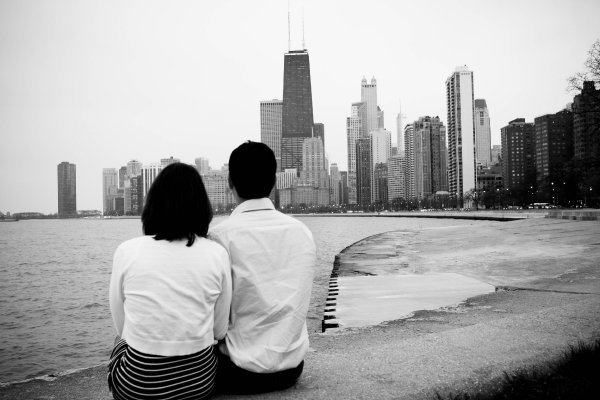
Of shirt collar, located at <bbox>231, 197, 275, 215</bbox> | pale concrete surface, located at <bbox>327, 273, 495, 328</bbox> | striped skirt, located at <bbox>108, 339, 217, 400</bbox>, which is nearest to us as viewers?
striped skirt, located at <bbox>108, 339, 217, 400</bbox>

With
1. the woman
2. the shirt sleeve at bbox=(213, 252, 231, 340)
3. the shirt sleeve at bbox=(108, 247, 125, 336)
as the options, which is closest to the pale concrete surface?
the shirt sleeve at bbox=(213, 252, 231, 340)

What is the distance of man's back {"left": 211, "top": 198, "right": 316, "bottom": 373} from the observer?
3.15m

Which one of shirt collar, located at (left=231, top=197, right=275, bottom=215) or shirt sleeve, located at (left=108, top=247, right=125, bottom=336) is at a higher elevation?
shirt collar, located at (left=231, top=197, right=275, bottom=215)

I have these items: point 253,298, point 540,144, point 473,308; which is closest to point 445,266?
point 473,308

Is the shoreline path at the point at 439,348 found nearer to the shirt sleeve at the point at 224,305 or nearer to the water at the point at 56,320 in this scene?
the shirt sleeve at the point at 224,305

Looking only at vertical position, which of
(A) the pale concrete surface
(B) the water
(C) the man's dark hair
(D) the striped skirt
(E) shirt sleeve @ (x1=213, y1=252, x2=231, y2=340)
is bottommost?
(B) the water

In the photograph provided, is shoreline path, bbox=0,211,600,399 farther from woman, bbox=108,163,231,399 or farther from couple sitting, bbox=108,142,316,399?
woman, bbox=108,163,231,399

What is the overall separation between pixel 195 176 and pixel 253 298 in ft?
3.01

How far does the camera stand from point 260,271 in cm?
317

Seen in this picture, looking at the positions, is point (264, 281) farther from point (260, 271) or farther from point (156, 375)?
point (156, 375)

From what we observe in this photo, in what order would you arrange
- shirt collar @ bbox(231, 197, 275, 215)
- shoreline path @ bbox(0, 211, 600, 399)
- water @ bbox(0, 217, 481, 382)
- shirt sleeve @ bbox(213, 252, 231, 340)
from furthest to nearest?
1. water @ bbox(0, 217, 481, 382)
2. shoreline path @ bbox(0, 211, 600, 399)
3. shirt collar @ bbox(231, 197, 275, 215)
4. shirt sleeve @ bbox(213, 252, 231, 340)

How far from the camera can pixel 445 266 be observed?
1667cm

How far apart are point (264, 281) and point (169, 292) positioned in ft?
2.11

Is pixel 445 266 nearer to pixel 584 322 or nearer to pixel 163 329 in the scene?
pixel 584 322
